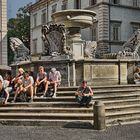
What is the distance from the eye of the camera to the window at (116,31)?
1751 inches

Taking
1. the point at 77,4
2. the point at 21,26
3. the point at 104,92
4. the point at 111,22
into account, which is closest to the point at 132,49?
the point at 104,92

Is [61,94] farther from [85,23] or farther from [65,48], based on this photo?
[85,23]

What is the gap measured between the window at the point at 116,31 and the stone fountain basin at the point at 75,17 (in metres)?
24.9

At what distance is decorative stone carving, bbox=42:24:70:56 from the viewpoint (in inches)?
711

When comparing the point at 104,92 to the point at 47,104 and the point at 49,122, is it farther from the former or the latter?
the point at 49,122

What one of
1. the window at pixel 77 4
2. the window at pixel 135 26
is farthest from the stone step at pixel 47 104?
the window at pixel 77 4

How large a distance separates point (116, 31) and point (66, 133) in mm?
33473

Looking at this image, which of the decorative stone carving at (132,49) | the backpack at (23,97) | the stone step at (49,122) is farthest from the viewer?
the decorative stone carving at (132,49)

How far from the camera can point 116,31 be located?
147 ft

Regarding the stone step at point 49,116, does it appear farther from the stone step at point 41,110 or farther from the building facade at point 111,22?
the building facade at point 111,22

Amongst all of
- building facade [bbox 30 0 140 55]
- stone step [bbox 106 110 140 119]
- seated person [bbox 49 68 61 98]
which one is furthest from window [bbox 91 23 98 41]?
stone step [bbox 106 110 140 119]

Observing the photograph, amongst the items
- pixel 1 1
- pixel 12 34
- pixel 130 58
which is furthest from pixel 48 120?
pixel 12 34

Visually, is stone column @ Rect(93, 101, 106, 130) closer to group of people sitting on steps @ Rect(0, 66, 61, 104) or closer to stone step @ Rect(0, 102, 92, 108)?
stone step @ Rect(0, 102, 92, 108)

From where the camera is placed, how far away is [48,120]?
13.4 m
